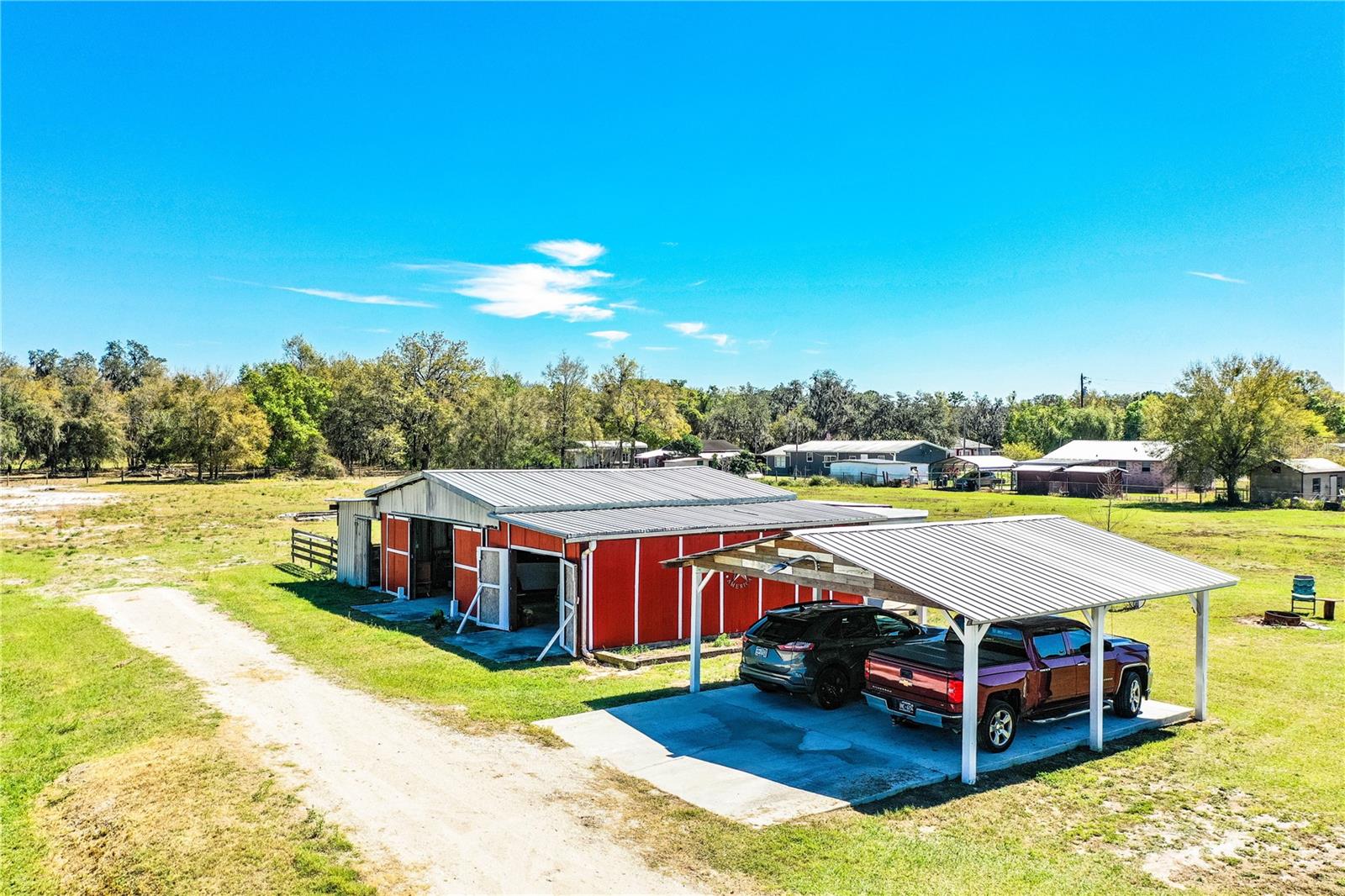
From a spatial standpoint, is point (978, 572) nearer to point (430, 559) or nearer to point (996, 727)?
point (996, 727)

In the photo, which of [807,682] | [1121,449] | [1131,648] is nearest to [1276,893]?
[1131,648]

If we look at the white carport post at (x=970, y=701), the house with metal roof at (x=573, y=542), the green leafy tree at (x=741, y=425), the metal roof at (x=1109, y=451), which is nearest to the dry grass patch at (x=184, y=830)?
the white carport post at (x=970, y=701)

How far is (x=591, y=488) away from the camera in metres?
23.4

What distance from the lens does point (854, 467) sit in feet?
278

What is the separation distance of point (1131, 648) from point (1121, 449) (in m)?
67.1

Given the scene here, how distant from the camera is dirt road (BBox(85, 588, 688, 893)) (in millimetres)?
7918

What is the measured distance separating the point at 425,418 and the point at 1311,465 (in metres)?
68.4

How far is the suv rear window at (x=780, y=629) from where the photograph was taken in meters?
13.3

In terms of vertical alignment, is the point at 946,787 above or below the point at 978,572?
below

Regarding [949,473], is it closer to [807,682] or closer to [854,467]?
[854,467]

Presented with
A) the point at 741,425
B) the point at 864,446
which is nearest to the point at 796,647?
the point at 864,446

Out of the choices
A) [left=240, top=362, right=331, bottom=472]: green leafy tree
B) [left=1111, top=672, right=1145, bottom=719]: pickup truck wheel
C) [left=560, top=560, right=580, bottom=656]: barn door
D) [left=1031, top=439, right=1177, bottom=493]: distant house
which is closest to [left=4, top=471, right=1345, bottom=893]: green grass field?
[left=1111, top=672, right=1145, bottom=719]: pickup truck wheel

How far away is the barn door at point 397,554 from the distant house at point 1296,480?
55.7 metres

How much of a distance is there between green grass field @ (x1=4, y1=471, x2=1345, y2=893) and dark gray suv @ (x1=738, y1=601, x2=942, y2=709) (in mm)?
2236
